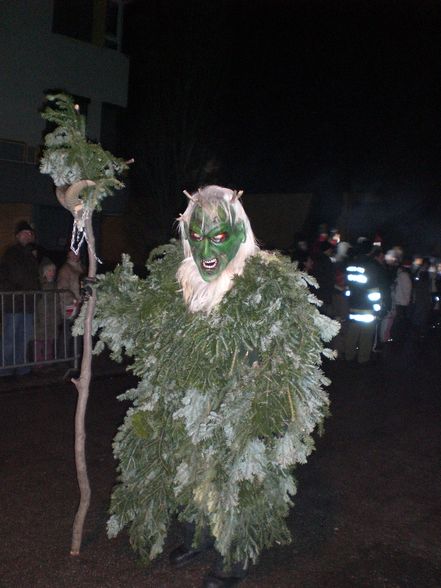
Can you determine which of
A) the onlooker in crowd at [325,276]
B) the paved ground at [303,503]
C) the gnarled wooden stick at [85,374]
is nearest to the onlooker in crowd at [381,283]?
the onlooker in crowd at [325,276]

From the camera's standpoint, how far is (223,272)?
369 cm

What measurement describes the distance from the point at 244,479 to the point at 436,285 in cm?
1331

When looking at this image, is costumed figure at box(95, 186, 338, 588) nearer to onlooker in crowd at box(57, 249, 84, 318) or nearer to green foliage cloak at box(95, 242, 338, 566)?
green foliage cloak at box(95, 242, 338, 566)

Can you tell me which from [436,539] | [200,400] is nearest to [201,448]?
[200,400]

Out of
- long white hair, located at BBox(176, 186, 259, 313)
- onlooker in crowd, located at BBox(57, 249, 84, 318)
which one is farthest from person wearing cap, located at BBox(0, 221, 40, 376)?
long white hair, located at BBox(176, 186, 259, 313)

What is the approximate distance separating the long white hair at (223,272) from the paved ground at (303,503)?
1.56 meters

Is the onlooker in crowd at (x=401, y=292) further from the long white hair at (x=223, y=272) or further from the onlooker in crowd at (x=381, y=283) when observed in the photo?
the long white hair at (x=223, y=272)

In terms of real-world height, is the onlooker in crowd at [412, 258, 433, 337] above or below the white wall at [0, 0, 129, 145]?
below

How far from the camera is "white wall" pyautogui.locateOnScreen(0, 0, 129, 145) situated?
1586cm

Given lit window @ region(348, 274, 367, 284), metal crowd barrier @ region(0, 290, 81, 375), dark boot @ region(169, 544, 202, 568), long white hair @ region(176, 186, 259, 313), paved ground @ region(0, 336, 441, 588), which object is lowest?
paved ground @ region(0, 336, 441, 588)

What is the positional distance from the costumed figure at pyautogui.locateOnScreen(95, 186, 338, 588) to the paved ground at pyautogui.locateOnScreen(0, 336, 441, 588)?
1.14 feet

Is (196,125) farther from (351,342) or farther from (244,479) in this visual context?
(244,479)

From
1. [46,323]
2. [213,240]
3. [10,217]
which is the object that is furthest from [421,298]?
[213,240]

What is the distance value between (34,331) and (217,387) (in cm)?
608
